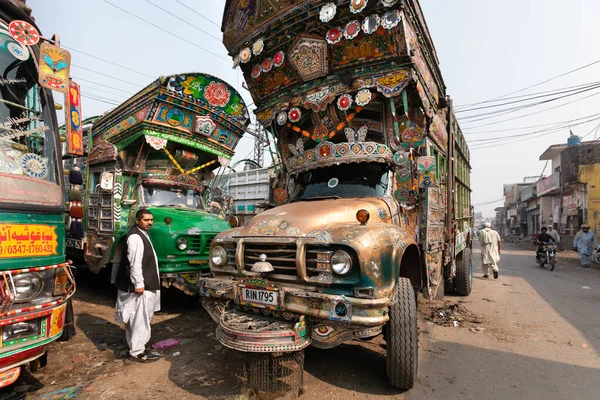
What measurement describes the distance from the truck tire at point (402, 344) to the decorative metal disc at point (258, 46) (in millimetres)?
4493

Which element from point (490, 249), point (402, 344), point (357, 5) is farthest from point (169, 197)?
point (490, 249)

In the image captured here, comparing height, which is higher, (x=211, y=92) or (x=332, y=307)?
(x=211, y=92)

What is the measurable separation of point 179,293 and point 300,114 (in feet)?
14.7

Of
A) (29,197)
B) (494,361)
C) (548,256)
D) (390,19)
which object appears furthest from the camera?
(548,256)

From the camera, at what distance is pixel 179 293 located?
695 centimetres

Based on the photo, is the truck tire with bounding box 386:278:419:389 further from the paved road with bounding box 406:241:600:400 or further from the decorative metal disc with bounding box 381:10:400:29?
the decorative metal disc with bounding box 381:10:400:29

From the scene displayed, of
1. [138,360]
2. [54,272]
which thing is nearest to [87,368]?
[138,360]

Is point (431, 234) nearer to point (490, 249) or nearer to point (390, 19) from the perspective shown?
point (390, 19)

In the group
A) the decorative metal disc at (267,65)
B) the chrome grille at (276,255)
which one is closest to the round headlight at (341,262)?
the chrome grille at (276,255)

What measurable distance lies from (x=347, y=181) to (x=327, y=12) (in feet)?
7.98

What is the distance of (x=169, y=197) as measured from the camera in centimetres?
664

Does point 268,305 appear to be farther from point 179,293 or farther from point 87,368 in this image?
point 179,293

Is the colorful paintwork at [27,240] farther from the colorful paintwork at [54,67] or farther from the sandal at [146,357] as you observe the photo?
the sandal at [146,357]

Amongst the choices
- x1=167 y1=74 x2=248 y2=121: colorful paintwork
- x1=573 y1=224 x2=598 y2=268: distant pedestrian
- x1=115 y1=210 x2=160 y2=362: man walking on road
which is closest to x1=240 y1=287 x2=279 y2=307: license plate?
x1=115 y1=210 x2=160 y2=362: man walking on road
